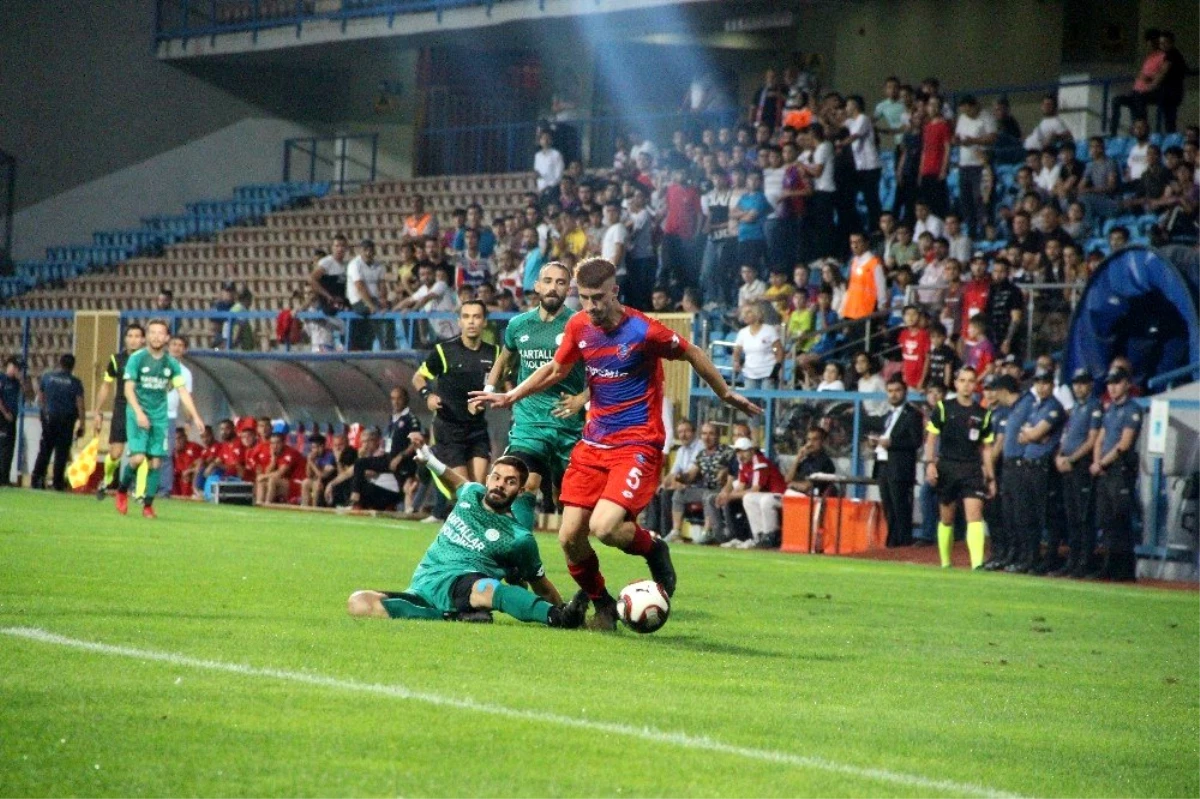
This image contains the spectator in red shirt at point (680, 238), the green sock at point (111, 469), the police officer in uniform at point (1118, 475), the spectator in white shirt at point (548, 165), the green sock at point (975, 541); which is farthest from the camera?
the spectator in white shirt at point (548, 165)

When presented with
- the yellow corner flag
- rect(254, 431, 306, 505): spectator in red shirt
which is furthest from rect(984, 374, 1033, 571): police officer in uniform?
the yellow corner flag

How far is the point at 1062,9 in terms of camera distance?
107 ft

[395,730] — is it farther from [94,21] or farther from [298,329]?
[94,21]

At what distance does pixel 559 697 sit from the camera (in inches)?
285

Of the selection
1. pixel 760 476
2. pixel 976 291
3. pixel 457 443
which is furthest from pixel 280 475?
pixel 457 443

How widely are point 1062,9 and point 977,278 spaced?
11.8m

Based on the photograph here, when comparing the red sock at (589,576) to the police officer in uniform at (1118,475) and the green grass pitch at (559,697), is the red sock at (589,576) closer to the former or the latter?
the green grass pitch at (559,697)

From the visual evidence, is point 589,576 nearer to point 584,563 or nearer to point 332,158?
point 584,563

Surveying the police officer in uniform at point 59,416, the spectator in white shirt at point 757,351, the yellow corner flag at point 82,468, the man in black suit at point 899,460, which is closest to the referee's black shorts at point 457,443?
the man in black suit at point 899,460

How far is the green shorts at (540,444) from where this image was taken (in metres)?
12.1

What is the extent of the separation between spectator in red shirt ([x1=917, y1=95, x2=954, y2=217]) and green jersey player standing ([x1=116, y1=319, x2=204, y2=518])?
35.8 feet

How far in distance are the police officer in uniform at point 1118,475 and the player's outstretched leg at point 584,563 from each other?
10.1 m

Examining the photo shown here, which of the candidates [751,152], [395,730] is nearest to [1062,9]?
[751,152]

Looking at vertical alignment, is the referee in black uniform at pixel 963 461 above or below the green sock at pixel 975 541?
above
